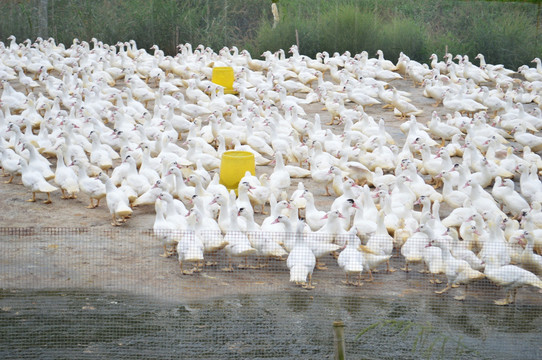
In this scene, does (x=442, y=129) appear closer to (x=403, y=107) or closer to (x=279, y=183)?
(x=403, y=107)

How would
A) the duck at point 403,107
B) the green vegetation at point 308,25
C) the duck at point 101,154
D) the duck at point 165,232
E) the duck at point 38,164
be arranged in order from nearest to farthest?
the duck at point 165,232 → the duck at point 38,164 → the duck at point 101,154 → the duck at point 403,107 → the green vegetation at point 308,25

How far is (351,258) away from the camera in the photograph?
20.1 ft

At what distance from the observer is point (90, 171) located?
877 cm

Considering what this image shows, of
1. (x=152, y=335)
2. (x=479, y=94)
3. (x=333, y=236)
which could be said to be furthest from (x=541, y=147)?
(x=152, y=335)

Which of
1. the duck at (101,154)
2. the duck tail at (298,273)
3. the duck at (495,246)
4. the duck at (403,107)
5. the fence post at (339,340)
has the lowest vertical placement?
the duck at (403,107)

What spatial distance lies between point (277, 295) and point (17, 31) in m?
15.6

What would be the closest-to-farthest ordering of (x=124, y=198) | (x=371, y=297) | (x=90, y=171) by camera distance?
(x=371, y=297)
(x=124, y=198)
(x=90, y=171)

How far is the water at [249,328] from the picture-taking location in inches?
182

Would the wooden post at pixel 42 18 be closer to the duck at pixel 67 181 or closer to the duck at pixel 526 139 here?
the duck at pixel 67 181

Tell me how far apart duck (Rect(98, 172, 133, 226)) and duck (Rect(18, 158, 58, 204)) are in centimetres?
74

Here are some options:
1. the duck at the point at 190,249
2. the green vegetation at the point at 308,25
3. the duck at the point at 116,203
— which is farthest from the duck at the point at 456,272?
the green vegetation at the point at 308,25

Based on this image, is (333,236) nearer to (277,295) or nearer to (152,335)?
(277,295)

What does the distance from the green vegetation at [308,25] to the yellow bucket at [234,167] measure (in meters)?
9.92

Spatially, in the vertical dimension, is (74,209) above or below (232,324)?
below
